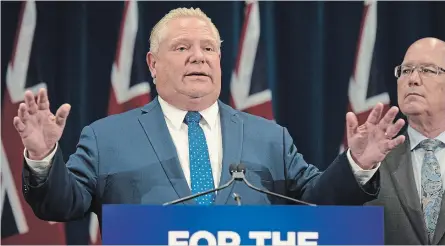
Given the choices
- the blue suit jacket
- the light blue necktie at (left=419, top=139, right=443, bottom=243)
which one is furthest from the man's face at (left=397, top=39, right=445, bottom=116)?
the blue suit jacket

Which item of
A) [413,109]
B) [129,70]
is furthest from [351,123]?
Result: [129,70]

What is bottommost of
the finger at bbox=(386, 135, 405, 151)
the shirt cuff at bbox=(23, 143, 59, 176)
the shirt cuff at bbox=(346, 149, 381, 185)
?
the shirt cuff at bbox=(346, 149, 381, 185)

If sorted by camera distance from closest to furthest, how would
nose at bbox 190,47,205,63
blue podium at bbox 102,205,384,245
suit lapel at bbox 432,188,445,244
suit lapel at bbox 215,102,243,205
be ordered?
blue podium at bbox 102,205,384,245 → suit lapel at bbox 215,102,243,205 → nose at bbox 190,47,205,63 → suit lapel at bbox 432,188,445,244

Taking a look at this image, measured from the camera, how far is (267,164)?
2.63 meters

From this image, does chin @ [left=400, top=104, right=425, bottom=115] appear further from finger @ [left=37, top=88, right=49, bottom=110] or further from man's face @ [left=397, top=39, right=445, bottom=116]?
finger @ [left=37, top=88, right=49, bottom=110]

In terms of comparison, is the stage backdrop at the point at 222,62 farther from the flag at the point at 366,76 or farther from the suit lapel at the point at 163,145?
the suit lapel at the point at 163,145

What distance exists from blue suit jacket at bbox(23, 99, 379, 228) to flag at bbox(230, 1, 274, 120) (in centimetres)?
131

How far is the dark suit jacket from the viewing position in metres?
2.78

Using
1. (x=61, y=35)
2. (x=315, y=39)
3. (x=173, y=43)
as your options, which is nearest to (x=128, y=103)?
(x=61, y=35)

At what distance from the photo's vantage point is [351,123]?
2.28m

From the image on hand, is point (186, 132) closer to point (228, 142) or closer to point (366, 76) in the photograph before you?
point (228, 142)

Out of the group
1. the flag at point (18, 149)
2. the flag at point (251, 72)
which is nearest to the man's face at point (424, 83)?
the flag at point (251, 72)

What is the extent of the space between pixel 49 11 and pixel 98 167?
1758 mm

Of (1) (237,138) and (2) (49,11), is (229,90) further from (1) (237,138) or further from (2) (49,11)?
(1) (237,138)
